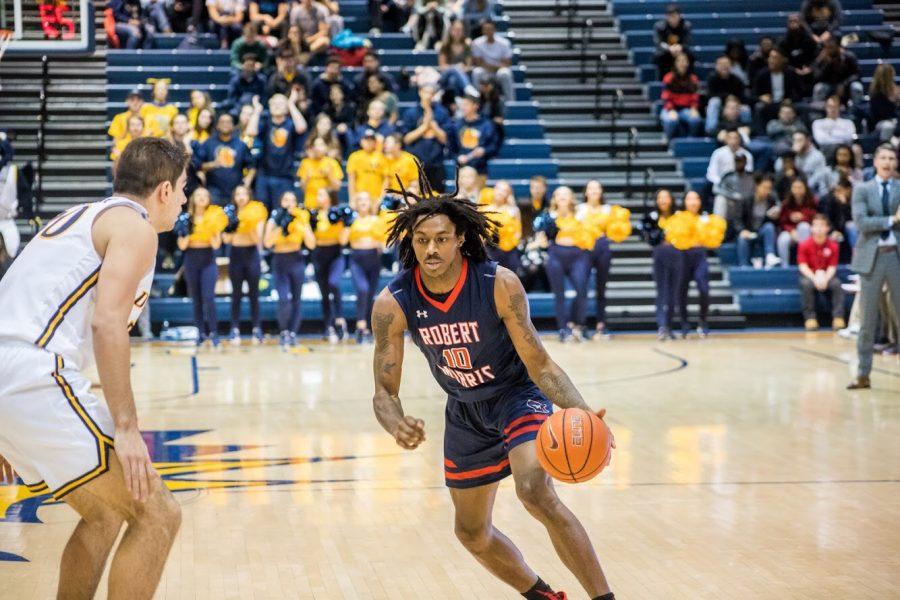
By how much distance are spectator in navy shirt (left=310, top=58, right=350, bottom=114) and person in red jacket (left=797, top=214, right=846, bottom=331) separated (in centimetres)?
643

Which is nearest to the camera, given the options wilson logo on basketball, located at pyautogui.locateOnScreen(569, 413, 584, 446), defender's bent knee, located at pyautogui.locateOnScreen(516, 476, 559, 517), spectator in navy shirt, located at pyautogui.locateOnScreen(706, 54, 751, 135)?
wilson logo on basketball, located at pyautogui.locateOnScreen(569, 413, 584, 446)

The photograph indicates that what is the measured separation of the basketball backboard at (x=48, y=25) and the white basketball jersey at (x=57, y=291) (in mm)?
6596

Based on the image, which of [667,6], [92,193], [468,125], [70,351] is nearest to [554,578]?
[70,351]

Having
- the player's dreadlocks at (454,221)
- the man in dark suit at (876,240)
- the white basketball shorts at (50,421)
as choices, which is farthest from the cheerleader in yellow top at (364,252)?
the white basketball shorts at (50,421)

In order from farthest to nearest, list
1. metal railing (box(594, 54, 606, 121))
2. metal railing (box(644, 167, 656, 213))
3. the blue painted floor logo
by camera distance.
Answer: metal railing (box(594, 54, 606, 121)) < metal railing (box(644, 167, 656, 213)) < the blue painted floor logo

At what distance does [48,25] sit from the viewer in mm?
10430

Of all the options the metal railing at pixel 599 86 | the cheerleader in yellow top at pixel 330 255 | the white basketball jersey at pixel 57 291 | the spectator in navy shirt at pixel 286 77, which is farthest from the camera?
the metal railing at pixel 599 86

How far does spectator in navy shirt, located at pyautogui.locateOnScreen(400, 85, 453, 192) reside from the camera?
1641 cm

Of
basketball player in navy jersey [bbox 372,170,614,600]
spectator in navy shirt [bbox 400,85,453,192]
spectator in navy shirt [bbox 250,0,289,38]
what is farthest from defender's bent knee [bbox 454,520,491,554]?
spectator in navy shirt [bbox 250,0,289,38]

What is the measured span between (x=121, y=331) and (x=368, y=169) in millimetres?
12199

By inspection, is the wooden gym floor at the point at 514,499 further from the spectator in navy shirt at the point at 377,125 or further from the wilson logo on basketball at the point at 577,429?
the spectator in navy shirt at the point at 377,125

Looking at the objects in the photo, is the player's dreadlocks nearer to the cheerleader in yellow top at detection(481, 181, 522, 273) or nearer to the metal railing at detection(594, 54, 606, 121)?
the cheerleader in yellow top at detection(481, 181, 522, 273)

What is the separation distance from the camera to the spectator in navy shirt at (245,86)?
1708cm

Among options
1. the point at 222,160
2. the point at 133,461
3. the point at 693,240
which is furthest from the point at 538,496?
the point at 222,160
